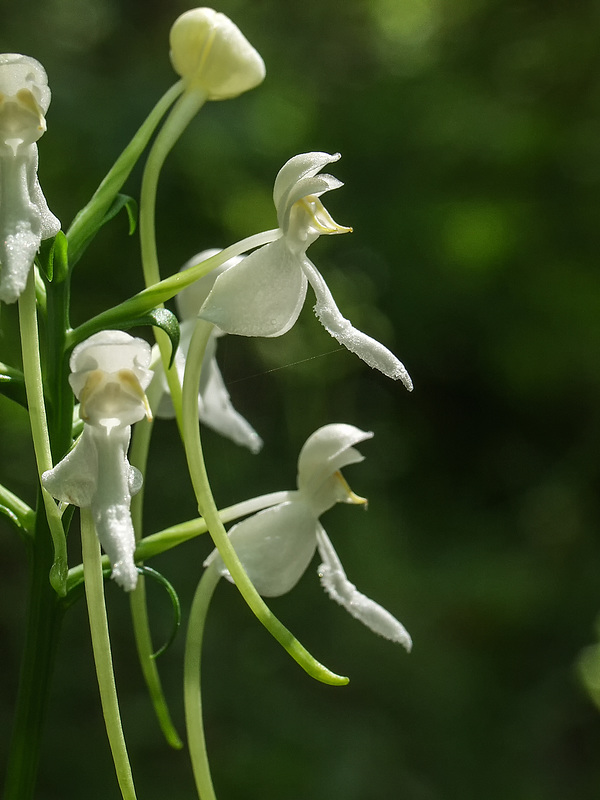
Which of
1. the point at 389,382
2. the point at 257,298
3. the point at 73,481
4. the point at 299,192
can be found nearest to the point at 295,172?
the point at 299,192

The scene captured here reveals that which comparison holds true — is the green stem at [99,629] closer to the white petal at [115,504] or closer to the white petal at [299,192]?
the white petal at [115,504]

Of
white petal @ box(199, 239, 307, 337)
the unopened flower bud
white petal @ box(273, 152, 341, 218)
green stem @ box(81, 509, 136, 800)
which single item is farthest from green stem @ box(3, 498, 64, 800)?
the unopened flower bud

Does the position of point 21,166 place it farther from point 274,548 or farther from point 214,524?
point 274,548

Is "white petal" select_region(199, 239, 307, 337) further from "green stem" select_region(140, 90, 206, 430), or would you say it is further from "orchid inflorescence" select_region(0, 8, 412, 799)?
"green stem" select_region(140, 90, 206, 430)

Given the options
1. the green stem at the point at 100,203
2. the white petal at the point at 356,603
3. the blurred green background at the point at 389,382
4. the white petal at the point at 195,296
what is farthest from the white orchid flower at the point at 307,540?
the blurred green background at the point at 389,382

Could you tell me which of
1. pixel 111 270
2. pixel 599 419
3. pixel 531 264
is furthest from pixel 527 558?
pixel 111 270

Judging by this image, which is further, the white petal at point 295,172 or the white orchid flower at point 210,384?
the white orchid flower at point 210,384

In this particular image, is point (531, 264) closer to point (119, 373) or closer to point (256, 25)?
point (256, 25)
